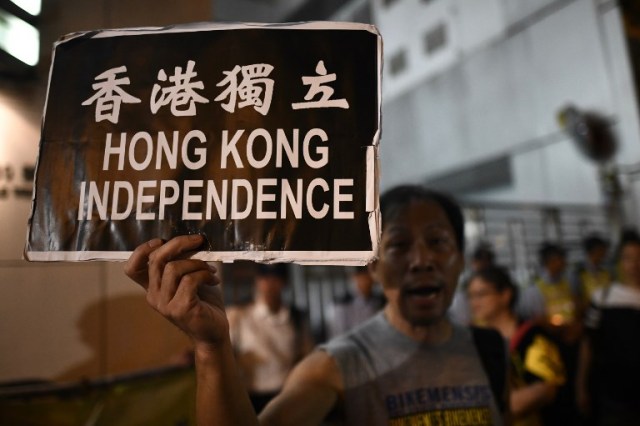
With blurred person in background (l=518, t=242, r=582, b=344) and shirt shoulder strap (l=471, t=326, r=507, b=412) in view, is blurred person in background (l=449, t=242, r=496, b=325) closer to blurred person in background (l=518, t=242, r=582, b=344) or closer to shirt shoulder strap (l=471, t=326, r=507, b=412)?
blurred person in background (l=518, t=242, r=582, b=344)

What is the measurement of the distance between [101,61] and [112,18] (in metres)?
0.57

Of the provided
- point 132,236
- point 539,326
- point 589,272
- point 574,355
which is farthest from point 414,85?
point 132,236

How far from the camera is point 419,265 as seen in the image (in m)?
1.50

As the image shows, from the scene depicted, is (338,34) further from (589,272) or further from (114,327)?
(589,272)

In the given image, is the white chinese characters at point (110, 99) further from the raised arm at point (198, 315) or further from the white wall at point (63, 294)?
the white wall at point (63, 294)

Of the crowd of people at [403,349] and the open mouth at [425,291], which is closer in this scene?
the crowd of people at [403,349]

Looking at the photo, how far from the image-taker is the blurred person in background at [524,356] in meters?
2.30

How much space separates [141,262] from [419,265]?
85 centimetres

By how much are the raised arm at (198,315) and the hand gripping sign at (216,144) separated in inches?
2.1

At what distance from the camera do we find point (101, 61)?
1218 millimetres

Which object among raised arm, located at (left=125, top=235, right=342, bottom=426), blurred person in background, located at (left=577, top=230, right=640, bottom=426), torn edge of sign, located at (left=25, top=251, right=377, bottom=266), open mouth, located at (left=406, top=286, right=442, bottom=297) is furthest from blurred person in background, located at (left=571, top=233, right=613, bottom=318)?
raised arm, located at (left=125, top=235, right=342, bottom=426)

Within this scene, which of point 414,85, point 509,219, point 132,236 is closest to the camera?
point 132,236

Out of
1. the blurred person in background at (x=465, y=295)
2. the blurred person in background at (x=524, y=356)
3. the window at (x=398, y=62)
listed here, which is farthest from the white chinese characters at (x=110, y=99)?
the window at (x=398, y=62)

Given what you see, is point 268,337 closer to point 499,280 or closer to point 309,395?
point 499,280
